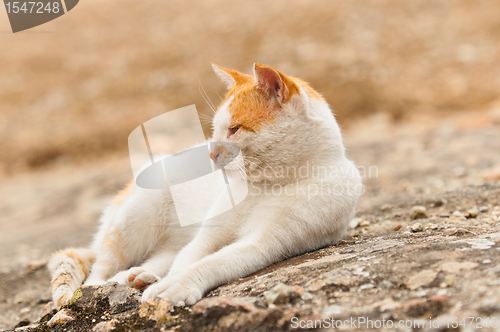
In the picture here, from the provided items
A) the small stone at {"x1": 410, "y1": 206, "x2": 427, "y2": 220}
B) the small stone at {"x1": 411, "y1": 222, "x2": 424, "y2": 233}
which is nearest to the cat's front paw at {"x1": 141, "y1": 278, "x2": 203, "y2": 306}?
the small stone at {"x1": 411, "y1": 222, "x2": 424, "y2": 233}

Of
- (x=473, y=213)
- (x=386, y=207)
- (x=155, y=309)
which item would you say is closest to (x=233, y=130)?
(x=155, y=309)

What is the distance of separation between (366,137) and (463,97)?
9.02 feet

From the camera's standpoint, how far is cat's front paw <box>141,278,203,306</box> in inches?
75.4

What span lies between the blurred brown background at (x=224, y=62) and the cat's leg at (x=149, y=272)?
6639 millimetres

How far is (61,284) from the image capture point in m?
2.74

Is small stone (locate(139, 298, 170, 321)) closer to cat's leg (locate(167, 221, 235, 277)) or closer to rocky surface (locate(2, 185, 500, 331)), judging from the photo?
rocky surface (locate(2, 185, 500, 331))

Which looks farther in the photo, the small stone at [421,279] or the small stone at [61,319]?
the small stone at [61,319]

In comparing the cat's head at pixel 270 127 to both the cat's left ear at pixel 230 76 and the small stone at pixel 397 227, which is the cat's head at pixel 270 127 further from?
the small stone at pixel 397 227

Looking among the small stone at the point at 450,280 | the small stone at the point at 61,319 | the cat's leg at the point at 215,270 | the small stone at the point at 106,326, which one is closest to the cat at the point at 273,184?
the cat's leg at the point at 215,270

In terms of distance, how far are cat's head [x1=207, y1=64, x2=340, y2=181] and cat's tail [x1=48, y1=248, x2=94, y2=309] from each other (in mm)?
1413

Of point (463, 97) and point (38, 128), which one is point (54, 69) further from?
point (463, 97)

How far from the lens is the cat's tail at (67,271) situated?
2631 mm

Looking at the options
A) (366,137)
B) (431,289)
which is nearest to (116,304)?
(431,289)

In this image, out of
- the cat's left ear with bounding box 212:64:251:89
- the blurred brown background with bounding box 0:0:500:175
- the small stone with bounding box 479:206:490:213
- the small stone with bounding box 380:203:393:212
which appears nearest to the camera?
the cat's left ear with bounding box 212:64:251:89
